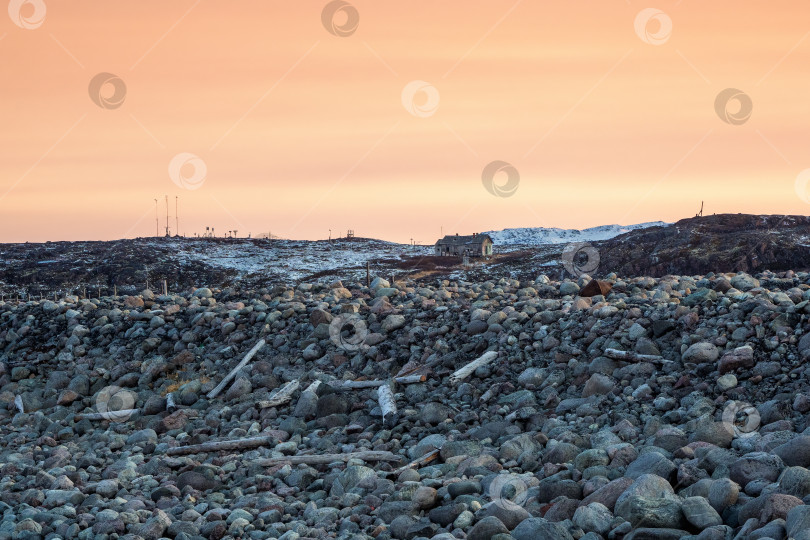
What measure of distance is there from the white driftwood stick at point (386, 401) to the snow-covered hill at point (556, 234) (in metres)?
114

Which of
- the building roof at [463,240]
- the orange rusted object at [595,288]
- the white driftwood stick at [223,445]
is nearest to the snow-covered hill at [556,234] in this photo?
the building roof at [463,240]

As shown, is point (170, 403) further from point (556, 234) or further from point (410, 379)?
point (556, 234)

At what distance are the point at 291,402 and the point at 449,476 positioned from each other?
4.84 m

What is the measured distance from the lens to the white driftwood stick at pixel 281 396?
13.3 meters

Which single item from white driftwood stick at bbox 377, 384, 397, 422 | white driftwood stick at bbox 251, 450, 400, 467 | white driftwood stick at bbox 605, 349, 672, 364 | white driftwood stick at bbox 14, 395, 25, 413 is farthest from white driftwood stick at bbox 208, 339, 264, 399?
Answer: white driftwood stick at bbox 605, 349, 672, 364

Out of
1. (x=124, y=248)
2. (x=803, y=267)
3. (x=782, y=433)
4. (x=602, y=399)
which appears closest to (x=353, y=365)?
(x=602, y=399)

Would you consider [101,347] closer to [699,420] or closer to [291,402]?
[291,402]

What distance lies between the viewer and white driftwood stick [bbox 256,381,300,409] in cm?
1333

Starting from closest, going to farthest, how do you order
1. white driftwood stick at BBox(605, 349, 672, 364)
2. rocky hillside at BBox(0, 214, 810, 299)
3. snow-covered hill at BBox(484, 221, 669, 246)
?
white driftwood stick at BBox(605, 349, 672, 364)
rocky hillside at BBox(0, 214, 810, 299)
snow-covered hill at BBox(484, 221, 669, 246)

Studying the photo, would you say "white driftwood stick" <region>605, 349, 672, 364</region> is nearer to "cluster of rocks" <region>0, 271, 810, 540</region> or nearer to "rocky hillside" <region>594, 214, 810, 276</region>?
"cluster of rocks" <region>0, 271, 810, 540</region>

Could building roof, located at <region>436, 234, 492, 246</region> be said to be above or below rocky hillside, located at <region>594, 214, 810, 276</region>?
above

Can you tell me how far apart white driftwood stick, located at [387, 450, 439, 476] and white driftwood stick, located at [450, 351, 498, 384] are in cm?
253

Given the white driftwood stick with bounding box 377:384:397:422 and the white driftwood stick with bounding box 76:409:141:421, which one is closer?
the white driftwood stick with bounding box 377:384:397:422

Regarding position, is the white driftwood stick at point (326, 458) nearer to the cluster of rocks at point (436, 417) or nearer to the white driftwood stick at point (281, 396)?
the cluster of rocks at point (436, 417)
